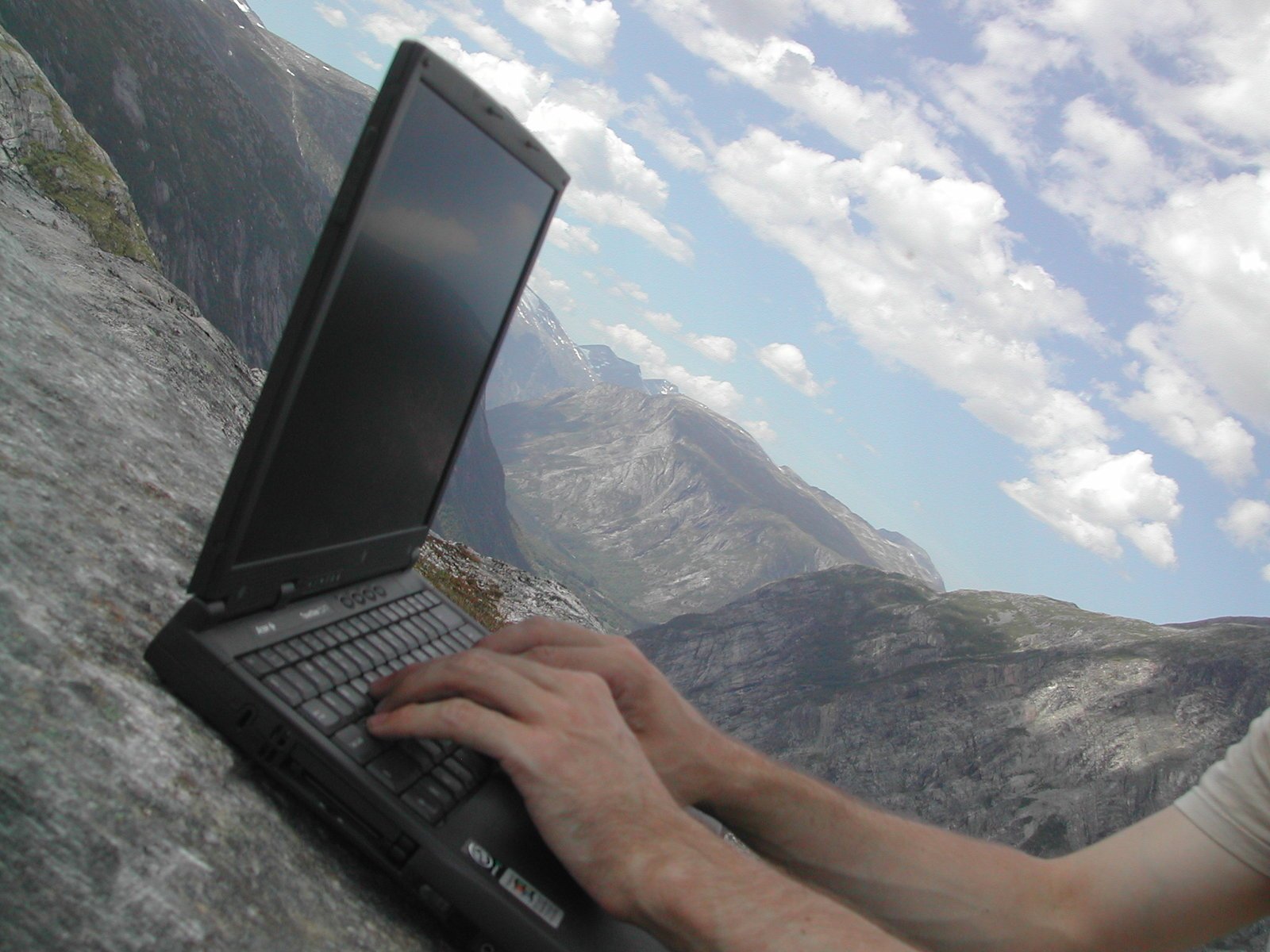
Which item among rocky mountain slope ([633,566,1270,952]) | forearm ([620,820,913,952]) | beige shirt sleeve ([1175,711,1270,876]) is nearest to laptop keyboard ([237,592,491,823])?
forearm ([620,820,913,952])

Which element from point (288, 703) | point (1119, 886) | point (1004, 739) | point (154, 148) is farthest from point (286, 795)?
point (154, 148)

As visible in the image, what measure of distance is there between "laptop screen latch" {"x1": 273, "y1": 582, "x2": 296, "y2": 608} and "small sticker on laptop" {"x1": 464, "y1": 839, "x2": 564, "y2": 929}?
1145 millimetres

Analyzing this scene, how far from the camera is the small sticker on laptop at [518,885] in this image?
2.45 metres

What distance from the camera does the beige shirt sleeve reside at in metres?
3.88

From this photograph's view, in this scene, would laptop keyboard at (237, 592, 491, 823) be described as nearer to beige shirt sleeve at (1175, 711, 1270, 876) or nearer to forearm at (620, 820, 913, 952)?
forearm at (620, 820, 913, 952)

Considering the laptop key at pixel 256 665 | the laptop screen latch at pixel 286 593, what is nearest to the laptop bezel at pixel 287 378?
the laptop screen latch at pixel 286 593

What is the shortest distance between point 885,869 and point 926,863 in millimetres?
243

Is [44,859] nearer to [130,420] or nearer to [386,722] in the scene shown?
[386,722]

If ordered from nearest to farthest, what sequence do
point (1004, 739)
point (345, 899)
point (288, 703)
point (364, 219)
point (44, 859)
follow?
point (44, 859)
point (345, 899)
point (288, 703)
point (364, 219)
point (1004, 739)

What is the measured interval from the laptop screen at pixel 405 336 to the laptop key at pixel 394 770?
805 mm

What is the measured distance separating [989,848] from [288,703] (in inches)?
138

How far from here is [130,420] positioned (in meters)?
4.63

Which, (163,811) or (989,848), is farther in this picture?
(989,848)

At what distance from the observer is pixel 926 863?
3943 millimetres
